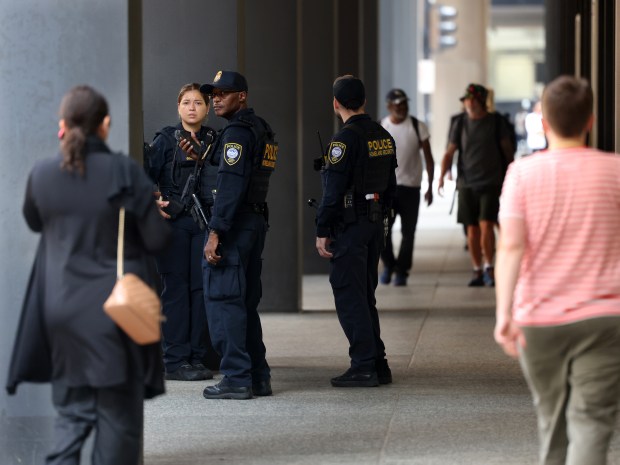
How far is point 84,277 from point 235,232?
3091 mm

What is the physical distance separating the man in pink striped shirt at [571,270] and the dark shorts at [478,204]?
9222 mm

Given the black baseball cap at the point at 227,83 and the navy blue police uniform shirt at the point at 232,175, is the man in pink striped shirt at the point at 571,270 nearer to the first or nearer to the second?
the navy blue police uniform shirt at the point at 232,175

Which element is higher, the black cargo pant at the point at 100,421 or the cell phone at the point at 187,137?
the cell phone at the point at 187,137

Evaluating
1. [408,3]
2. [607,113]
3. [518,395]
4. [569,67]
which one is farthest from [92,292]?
[408,3]

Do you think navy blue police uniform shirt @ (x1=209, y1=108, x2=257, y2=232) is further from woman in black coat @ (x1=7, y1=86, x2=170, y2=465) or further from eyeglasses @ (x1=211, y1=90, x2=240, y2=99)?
woman in black coat @ (x1=7, y1=86, x2=170, y2=465)

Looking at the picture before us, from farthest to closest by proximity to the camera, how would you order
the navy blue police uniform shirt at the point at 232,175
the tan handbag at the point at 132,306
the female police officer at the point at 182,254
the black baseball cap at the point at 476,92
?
the black baseball cap at the point at 476,92 < the female police officer at the point at 182,254 < the navy blue police uniform shirt at the point at 232,175 < the tan handbag at the point at 132,306

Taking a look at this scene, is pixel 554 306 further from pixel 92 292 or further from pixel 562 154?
pixel 92 292

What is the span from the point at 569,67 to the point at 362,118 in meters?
18.3

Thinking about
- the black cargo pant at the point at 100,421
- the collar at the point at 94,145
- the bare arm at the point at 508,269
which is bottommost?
the black cargo pant at the point at 100,421

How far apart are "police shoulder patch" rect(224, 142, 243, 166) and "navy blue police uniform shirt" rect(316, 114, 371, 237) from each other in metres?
0.77

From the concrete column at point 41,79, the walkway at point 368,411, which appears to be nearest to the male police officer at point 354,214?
the walkway at point 368,411

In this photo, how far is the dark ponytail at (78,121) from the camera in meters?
5.12

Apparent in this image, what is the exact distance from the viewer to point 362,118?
8.76 m

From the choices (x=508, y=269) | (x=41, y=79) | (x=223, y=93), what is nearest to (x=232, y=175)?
(x=223, y=93)
